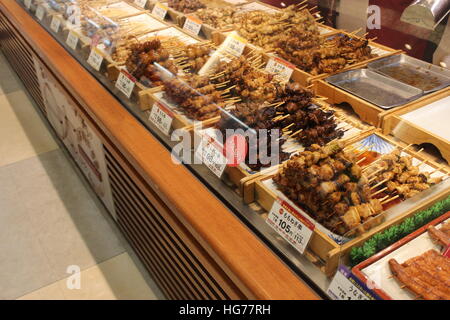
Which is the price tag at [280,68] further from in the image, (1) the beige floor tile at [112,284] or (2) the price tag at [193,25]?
(1) the beige floor tile at [112,284]

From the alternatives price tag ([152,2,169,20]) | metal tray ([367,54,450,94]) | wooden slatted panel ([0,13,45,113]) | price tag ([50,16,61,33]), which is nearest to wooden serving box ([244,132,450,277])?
metal tray ([367,54,450,94])

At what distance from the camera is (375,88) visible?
9.04 ft

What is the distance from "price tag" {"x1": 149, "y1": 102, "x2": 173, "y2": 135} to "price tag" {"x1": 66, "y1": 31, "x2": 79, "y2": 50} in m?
1.41

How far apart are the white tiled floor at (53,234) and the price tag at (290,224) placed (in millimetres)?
1604

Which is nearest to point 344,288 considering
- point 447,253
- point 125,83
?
point 447,253

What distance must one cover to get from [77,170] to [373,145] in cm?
302

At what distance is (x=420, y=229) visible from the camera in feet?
5.91

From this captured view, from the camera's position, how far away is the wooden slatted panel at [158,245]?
2.36 m

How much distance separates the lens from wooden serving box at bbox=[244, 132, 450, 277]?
1.68 meters

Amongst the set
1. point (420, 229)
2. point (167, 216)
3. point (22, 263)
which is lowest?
point (22, 263)

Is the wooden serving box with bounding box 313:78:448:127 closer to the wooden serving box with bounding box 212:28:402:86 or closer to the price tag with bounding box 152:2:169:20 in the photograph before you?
the wooden serving box with bounding box 212:28:402:86

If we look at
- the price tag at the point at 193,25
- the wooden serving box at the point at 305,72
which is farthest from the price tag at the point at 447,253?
the price tag at the point at 193,25

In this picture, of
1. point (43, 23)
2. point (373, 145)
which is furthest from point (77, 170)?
point (373, 145)

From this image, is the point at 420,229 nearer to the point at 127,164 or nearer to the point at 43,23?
the point at 127,164
